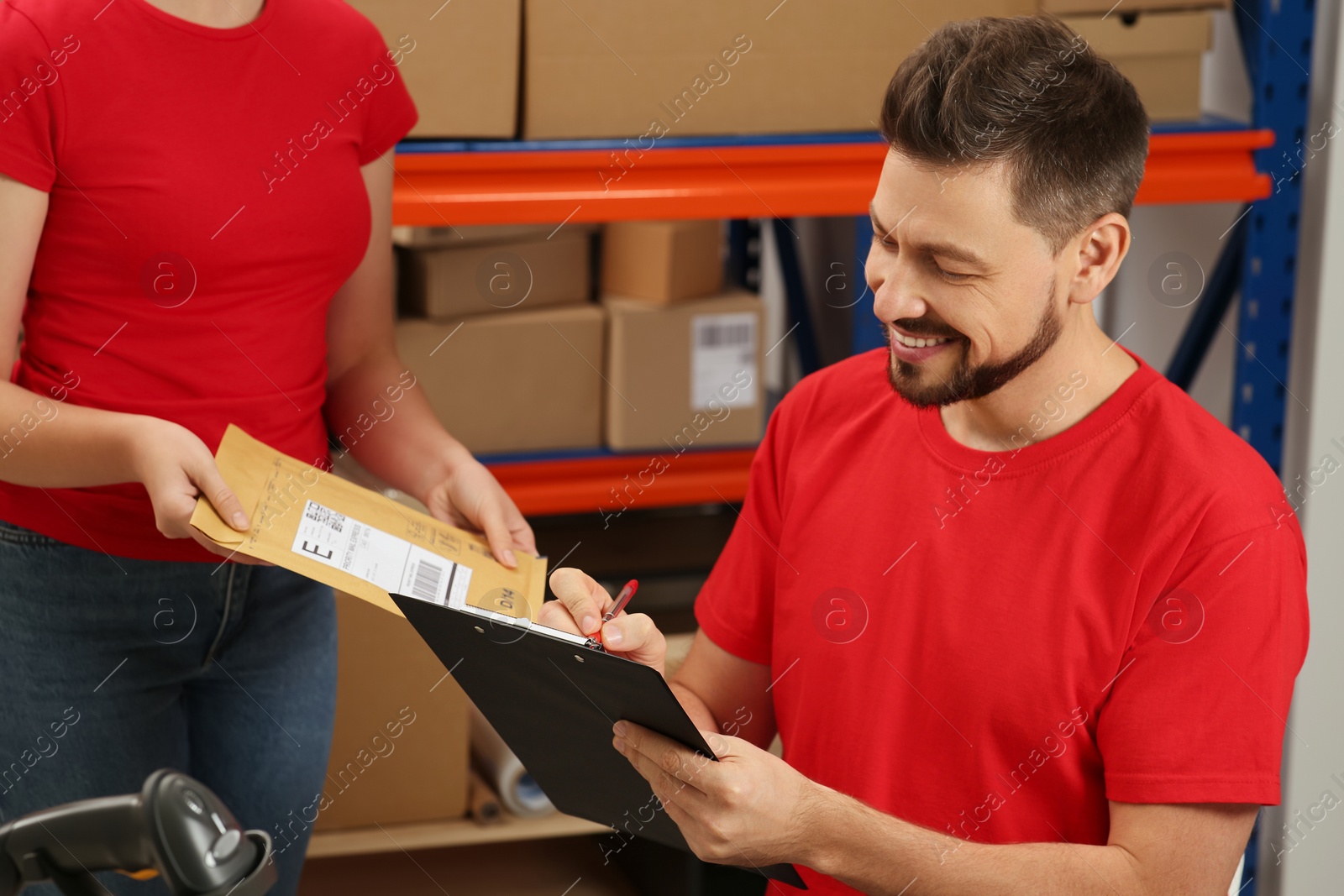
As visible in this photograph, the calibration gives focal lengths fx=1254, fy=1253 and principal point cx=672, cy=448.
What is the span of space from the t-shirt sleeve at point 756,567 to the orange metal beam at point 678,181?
451 mm

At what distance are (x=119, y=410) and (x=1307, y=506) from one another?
1.63 metres

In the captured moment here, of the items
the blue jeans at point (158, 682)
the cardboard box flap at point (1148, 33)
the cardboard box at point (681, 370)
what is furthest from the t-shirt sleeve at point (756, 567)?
the cardboard box flap at point (1148, 33)

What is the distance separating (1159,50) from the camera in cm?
169

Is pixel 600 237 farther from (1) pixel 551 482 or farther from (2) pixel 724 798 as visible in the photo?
(2) pixel 724 798

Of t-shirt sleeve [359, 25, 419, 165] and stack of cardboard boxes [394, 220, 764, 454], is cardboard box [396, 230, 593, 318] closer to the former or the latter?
stack of cardboard boxes [394, 220, 764, 454]

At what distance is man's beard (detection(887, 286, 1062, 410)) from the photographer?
1043mm

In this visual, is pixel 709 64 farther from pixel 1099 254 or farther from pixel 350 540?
pixel 350 540

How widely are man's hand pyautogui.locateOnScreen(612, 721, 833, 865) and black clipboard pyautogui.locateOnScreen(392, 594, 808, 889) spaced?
14 mm

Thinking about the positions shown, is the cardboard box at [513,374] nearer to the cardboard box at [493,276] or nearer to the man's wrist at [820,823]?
the cardboard box at [493,276]

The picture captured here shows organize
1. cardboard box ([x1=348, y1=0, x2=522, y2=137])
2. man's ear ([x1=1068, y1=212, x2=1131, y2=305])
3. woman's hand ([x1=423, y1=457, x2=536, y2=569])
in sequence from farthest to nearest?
cardboard box ([x1=348, y1=0, x2=522, y2=137]) < woman's hand ([x1=423, y1=457, x2=536, y2=569]) < man's ear ([x1=1068, y1=212, x2=1131, y2=305])

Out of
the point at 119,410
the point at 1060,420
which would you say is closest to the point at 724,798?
the point at 1060,420

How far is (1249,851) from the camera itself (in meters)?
1.97

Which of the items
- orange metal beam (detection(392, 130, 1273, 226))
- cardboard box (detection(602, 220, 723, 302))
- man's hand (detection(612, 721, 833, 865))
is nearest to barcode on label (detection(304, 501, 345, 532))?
man's hand (detection(612, 721, 833, 865))

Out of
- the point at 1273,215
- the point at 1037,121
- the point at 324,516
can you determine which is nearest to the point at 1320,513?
the point at 1273,215
